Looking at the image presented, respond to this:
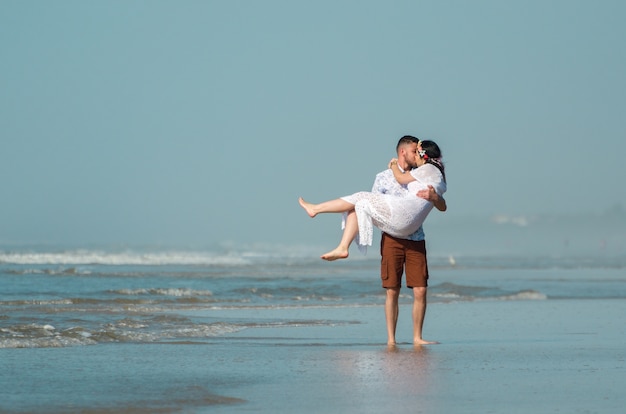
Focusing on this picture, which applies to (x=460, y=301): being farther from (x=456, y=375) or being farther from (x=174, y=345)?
(x=456, y=375)

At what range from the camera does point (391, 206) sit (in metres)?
7.73

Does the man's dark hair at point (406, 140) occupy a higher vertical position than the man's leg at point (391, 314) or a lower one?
higher

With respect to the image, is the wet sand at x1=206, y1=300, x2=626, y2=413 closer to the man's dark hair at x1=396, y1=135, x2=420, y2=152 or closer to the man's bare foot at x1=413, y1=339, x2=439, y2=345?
the man's bare foot at x1=413, y1=339, x2=439, y2=345

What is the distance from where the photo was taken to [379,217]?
25.5ft

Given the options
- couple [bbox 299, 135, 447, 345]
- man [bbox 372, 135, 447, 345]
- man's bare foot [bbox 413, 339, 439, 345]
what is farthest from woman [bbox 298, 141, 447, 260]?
man's bare foot [bbox 413, 339, 439, 345]

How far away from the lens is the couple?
7738mm

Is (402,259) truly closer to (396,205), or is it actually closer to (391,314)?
(391,314)

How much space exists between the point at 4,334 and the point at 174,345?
152 cm

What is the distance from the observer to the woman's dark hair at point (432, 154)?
7.85 meters

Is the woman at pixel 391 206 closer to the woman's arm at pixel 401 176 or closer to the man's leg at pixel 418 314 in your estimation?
the woman's arm at pixel 401 176

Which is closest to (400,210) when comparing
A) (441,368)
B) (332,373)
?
(441,368)

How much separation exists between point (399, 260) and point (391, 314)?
0.47 meters

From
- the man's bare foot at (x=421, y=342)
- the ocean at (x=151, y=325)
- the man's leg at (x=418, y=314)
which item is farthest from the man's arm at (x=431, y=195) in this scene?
the ocean at (x=151, y=325)

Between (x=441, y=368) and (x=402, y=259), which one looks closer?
(x=441, y=368)
